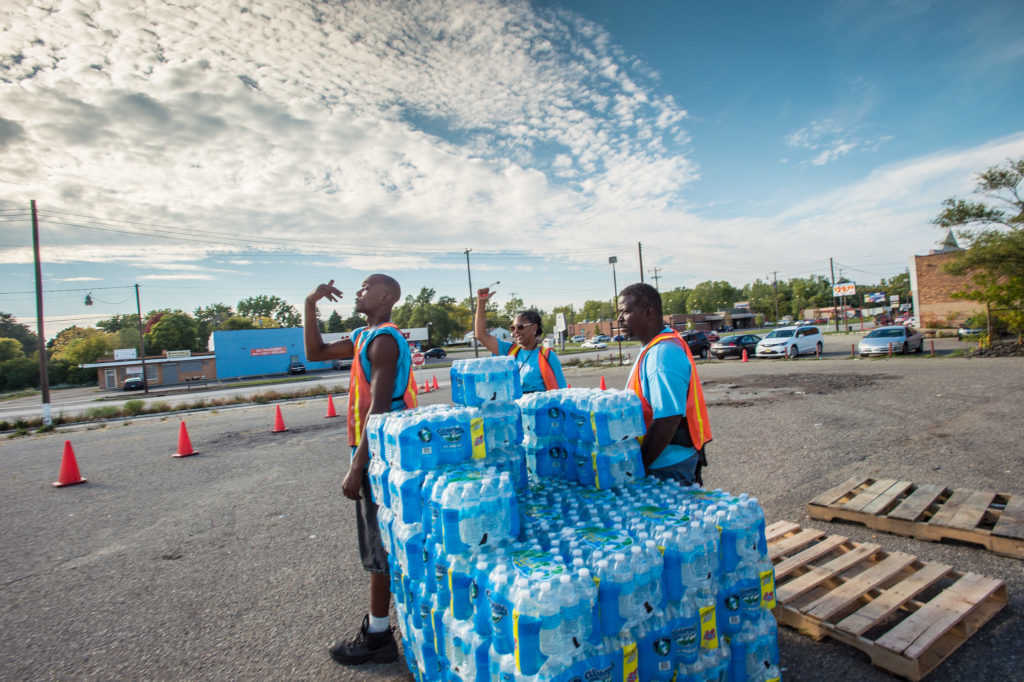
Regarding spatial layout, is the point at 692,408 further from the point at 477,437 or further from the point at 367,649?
the point at 367,649

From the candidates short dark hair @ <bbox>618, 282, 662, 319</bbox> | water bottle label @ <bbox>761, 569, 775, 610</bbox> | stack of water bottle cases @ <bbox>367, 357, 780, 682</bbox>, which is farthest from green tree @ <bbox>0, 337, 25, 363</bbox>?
water bottle label @ <bbox>761, 569, 775, 610</bbox>

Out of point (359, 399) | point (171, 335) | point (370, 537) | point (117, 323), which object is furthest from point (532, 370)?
point (117, 323)

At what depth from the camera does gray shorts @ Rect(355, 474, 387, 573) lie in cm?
308

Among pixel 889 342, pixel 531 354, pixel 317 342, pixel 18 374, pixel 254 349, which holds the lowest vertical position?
pixel 889 342

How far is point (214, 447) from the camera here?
11.7m

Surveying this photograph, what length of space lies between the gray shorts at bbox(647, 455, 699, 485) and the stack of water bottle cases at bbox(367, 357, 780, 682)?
19 centimetres

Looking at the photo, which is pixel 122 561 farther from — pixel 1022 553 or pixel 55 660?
pixel 1022 553

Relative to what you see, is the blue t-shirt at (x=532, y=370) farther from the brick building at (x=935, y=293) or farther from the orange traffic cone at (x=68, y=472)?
the brick building at (x=935, y=293)

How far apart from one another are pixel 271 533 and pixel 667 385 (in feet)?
16.8

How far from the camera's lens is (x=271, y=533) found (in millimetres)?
5688

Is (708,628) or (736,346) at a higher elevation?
Result: (708,628)

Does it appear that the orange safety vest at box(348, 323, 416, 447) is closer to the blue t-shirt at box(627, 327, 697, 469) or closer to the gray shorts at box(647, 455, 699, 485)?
the blue t-shirt at box(627, 327, 697, 469)

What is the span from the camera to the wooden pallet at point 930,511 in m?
3.86

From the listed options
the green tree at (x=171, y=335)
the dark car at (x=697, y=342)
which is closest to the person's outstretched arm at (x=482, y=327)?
the dark car at (x=697, y=342)
